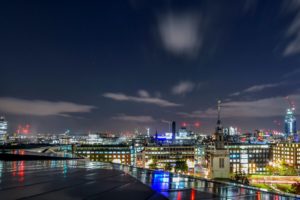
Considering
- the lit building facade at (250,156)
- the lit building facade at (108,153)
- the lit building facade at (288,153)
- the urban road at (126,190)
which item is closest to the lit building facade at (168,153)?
the lit building facade at (108,153)

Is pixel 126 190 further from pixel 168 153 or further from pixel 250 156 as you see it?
pixel 250 156

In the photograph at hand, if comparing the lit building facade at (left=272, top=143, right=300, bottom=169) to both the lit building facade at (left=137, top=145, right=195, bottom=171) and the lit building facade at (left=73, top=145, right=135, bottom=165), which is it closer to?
the lit building facade at (left=137, top=145, right=195, bottom=171)

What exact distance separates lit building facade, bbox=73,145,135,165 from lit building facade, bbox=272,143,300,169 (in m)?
83.9

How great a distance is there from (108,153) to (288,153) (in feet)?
331

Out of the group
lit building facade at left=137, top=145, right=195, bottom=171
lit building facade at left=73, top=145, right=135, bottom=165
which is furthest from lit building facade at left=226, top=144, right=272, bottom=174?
lit building facade at left=73, top=145, right=135, bottom=165

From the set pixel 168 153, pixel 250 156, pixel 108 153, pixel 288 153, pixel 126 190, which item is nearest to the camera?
pixel 126 190

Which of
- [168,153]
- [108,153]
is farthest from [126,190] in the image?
[168,153]

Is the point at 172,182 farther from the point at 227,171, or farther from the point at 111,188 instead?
the point at 227,171

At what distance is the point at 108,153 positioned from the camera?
159 m

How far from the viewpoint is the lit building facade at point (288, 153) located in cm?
16988

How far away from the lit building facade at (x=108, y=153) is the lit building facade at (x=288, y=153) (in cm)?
8394

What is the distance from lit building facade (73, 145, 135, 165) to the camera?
156000 millimetres

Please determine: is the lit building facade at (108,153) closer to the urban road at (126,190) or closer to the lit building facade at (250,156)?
the lit building facade at (250,156)

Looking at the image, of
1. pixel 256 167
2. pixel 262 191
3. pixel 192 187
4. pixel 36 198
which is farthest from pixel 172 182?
pixel 256 167
